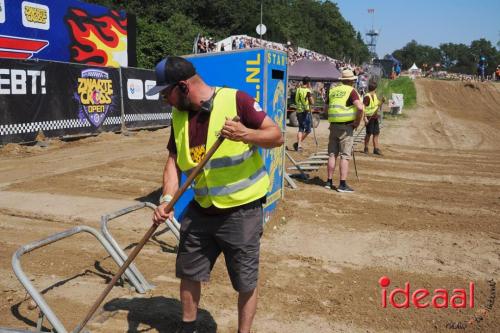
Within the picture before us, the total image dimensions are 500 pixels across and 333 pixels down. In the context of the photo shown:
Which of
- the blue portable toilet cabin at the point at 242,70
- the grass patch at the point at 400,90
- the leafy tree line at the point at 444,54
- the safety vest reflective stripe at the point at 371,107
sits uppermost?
the leafy tree line at the point at 444,54

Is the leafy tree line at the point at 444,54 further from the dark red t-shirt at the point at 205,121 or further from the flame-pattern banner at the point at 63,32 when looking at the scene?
the dark red t-shirt at the point at 205,121

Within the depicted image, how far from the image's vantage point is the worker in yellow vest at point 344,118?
7.62m

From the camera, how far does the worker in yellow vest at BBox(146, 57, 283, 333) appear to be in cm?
280

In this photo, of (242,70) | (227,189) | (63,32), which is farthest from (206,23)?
(227,189)

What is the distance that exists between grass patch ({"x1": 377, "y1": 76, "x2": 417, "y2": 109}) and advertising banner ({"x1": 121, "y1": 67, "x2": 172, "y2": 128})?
16.5 meters

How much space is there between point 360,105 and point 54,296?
5.37 metres

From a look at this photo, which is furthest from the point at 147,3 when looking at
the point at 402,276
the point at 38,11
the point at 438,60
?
the point at 438,60

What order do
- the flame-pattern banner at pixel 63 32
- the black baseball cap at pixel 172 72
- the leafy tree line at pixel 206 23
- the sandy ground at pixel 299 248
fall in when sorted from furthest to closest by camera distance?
the leafy tree line at pixel 206 23 → the flame-pattern banner at pixel 63 32 → the sandy ground at pixel 299 248 → the black baseball cap at pixel 172 72

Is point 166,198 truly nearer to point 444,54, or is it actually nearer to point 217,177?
point 217,177

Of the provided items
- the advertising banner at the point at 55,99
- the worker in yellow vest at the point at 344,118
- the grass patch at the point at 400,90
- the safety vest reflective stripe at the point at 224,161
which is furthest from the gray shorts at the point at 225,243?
the grass patch at the point at 400,90

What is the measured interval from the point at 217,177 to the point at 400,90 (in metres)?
36.1

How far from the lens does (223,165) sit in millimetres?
2863

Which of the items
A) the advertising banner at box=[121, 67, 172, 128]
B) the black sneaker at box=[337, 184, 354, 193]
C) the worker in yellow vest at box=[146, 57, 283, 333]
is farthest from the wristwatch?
the advertising banner at box=[121, 67, 172, 128]

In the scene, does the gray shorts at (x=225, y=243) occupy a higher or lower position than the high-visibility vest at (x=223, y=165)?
lower
